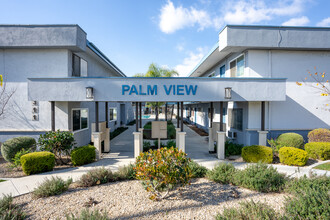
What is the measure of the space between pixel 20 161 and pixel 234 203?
333 inches

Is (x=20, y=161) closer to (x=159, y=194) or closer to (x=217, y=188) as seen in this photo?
(x=159, y=194)

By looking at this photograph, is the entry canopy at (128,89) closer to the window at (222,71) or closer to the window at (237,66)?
the window at (237,66)

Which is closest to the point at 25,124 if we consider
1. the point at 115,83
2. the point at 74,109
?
the point at 74,109

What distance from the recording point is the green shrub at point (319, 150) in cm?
790

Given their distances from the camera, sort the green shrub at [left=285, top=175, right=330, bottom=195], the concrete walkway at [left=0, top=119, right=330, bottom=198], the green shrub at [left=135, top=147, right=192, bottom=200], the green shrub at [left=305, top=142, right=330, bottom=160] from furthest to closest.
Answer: the green shrub at [left=305, top=142, right=330, bottom=160]
the concrete walkway at [left=0, top=119, right=330, bottom=198]
the green shrub at [left=285, top=175, right=330, bottom=195]
the green shrub at [left=135, top=147, right=192, bottom=200]

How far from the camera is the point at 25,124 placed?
9.18m

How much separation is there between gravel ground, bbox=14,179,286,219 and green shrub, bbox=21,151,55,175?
1980 mm

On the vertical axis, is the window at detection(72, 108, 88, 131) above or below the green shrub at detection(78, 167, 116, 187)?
above

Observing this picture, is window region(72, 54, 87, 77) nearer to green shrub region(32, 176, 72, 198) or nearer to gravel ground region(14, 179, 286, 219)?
green shrub region(32, 176, 72, 198)

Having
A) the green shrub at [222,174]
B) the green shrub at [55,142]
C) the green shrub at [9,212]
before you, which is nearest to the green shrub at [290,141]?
the green shrub at [222,174]

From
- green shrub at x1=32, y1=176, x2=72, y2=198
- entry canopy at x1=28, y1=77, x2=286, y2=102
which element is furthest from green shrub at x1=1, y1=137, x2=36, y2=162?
green shrub at x1=32, y1=176, x2=72, y2=198

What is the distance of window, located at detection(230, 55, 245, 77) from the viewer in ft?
34.3

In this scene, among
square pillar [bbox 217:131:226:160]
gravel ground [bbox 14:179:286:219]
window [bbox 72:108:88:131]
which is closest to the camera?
gravel ground [bbox 14:179:286:219]

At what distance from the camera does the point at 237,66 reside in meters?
11.0
